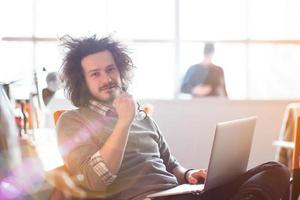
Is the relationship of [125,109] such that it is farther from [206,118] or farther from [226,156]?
[206,118]

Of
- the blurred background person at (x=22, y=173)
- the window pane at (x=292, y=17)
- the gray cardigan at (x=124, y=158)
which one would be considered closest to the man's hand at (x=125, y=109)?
the gray cardigan at (x=124, y=158)

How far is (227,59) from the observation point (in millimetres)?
4578

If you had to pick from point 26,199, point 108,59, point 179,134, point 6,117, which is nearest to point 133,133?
point 108,59

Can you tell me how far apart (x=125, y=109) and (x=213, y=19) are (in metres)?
2.89

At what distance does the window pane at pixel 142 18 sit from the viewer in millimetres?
4539

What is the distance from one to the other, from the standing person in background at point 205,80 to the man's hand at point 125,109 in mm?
2682

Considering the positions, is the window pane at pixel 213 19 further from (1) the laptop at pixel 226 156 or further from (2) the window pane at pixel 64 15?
(1) the laptop at pixel 226 156

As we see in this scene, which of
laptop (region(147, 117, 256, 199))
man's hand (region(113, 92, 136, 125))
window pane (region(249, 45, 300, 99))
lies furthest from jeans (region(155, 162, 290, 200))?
window pane (region(249, 45, 300, 99))

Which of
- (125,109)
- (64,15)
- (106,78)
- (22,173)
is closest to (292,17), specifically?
(64,15)

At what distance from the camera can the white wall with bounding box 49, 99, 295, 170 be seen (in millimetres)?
4426

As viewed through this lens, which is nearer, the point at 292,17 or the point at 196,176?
the point at 196,176

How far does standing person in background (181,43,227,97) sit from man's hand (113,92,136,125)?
2682mm

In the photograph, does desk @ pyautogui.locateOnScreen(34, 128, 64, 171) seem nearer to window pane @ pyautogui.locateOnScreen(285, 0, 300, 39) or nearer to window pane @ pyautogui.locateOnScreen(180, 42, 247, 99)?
window pane @ pyautogui.locateOnScreen(180, 42, 247, 99)

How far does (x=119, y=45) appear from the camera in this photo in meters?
2.21
